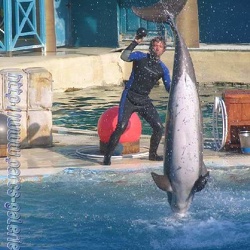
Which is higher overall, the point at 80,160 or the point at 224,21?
the point at 224,21

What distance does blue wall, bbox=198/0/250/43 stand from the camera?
2283 cm

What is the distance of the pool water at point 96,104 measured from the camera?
15320mm

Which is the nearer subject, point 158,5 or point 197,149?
point 197,149

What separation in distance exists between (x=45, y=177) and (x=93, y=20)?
44.8 ft

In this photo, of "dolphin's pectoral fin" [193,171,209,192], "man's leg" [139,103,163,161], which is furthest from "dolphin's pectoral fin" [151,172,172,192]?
Answer: "man's leg" [139,103,163,161]

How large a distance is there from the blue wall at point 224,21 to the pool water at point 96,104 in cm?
321

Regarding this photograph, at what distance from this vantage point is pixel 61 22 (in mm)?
23422

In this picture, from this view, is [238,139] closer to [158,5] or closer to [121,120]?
[121,120]

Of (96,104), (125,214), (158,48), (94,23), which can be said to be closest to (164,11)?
(158,48)

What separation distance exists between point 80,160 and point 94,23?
42.0 ft

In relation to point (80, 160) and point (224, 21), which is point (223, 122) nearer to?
point (80, 160)

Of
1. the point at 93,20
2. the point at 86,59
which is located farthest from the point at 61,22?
the point at 86,59

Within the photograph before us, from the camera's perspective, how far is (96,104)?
57.5ft

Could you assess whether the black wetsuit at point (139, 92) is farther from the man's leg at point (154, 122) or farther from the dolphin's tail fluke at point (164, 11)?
the dolphin's tail fluke at point (164, 11)
